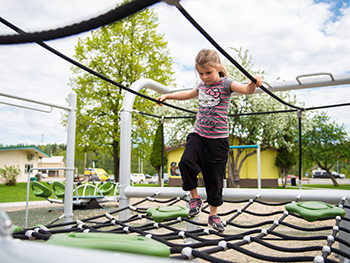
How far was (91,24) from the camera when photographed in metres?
0.64

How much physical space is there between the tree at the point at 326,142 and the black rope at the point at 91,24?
17806mm

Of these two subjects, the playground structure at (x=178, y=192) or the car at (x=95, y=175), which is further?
the car at (x=95, y=175)

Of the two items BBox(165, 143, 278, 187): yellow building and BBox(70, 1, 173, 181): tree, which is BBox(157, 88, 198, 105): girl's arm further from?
BBox(165, 143, 278, 187): yellow building

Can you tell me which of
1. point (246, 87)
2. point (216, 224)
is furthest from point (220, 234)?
point (246, 87)

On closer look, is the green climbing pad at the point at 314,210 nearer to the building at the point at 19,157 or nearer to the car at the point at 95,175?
the building at the point at 19,157

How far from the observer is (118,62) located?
11688 mm

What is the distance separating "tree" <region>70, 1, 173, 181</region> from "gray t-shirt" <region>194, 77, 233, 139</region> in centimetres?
956

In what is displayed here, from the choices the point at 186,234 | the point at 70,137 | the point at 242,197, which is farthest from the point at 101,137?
the point at 186,234

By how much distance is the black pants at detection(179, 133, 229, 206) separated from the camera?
1.60 metres

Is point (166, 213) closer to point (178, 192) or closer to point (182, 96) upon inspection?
point (178, 192)

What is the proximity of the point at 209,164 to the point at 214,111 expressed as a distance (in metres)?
0.30

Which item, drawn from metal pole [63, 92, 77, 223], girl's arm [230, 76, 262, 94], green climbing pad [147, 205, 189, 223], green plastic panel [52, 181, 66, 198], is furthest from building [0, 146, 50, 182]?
girl's arm [230, 76, 262, 94]

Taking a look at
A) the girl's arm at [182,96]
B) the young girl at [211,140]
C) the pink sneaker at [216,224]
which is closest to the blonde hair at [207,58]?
the young girl at [211,140]

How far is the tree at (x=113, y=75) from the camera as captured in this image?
11289mm
